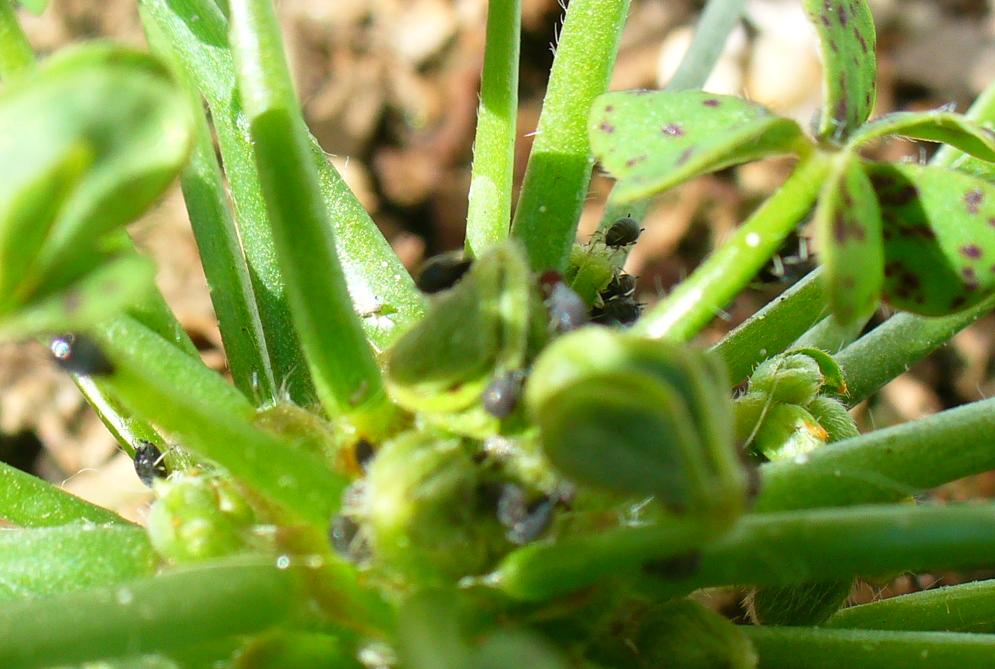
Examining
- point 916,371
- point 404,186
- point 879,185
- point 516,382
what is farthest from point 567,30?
point 916,371

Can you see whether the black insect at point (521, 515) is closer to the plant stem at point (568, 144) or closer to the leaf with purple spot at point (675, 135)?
the leaf with purple spot at point (675, 135)

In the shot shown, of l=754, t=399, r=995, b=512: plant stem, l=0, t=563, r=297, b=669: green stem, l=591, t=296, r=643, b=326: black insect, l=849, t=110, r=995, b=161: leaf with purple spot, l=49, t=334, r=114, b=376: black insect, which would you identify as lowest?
l=754, t=399, r=995, b=512: plant stem

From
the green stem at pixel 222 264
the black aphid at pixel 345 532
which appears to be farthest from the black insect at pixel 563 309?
the green stem at pixel 222 264

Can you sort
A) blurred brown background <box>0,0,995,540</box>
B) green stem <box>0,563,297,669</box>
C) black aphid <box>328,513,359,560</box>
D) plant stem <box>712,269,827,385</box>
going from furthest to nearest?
blurred brown background <box>0,0,995,540</box>
plant stem <box>712,269,827,385</box>
black aphid <box>328,513,359,560</box>
green stem <box>0,563,297,669</box>

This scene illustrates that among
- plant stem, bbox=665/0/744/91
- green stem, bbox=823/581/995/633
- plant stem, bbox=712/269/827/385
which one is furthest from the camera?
plant stem, bbox=665/0/744/91

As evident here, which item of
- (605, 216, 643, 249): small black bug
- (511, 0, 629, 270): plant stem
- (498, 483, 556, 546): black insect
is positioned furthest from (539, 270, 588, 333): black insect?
(605, 216, 643, 249): small black bug

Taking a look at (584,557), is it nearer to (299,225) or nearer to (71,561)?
(299,225)

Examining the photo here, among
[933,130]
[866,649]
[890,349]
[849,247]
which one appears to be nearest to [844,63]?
[933,130]

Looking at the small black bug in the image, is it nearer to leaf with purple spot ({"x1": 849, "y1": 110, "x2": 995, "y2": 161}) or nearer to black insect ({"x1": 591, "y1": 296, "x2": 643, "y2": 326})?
black insect ({"x1": 591, "y1": 296, "x2": 643, "y2": 326})
